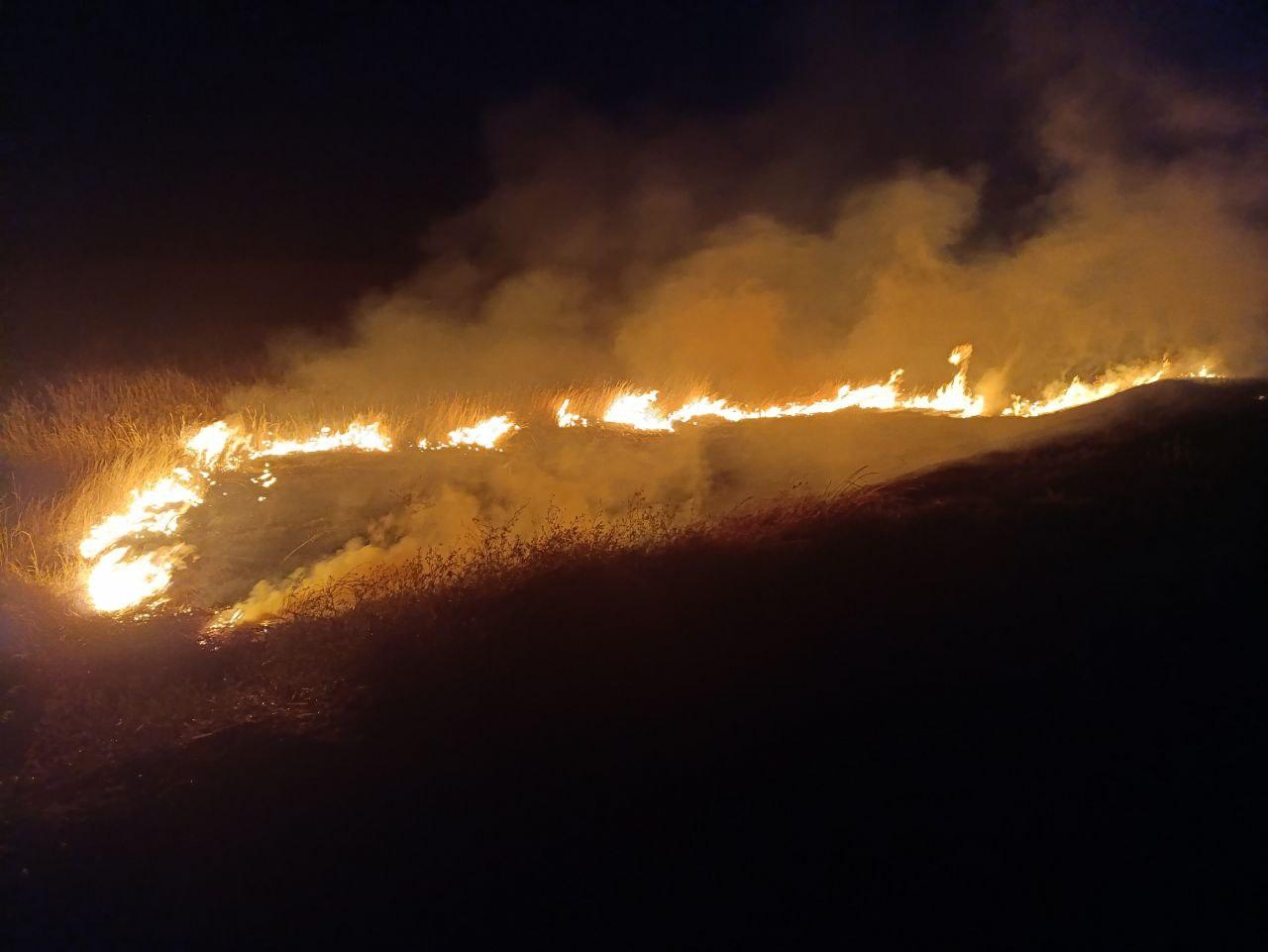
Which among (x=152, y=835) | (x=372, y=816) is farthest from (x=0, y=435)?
(x=372, y=816)

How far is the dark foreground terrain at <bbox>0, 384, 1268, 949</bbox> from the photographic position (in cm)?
404

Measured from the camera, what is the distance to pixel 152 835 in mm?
4582

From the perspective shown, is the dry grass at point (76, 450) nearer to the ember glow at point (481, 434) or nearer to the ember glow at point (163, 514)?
the ember glow at point (163, 514)

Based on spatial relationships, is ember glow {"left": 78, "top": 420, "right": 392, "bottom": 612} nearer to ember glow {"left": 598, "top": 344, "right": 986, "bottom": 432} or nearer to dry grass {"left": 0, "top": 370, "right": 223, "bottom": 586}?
dry grass {"left": 0, "top": 370, "right": 223, "bottom": 586}

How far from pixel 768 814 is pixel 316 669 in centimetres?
336

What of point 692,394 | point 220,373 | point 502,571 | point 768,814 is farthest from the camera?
point 220,373

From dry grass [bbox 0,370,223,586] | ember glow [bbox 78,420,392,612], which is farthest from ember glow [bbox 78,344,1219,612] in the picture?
dry grass [bbox 0,370,223,586]

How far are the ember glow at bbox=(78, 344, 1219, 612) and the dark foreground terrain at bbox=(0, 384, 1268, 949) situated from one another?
2960mm

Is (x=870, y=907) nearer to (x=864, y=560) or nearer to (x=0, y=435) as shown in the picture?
(x=864, y=560)

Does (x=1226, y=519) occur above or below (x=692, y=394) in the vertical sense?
below

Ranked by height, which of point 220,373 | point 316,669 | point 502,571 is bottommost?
point 316,669

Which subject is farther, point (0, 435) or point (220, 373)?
point (220, 373)

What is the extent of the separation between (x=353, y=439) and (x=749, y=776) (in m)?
8.93

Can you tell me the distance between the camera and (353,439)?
12.0 meters
